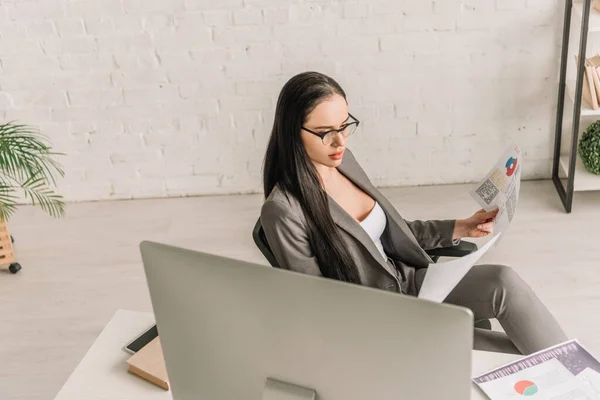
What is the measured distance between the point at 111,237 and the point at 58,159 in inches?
20.6

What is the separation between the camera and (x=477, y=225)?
103 inches

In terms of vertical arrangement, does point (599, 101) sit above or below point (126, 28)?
below

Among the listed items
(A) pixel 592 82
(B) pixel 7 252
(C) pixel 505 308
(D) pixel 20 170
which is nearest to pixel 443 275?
(C) pixel 505 308

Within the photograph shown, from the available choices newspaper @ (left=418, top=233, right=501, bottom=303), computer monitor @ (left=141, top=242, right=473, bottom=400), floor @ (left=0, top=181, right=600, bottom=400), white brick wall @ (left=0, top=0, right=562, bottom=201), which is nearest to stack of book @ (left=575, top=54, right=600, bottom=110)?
white brick wall @ (left=0, top=0, right=562, bottom=201)

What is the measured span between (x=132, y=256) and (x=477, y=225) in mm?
1831

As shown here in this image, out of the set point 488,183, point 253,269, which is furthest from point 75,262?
point 253,269

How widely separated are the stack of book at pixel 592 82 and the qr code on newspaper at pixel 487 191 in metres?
1.32

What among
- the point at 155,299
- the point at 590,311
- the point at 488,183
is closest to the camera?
the point at 155,299

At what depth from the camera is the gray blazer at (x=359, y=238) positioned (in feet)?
7.51

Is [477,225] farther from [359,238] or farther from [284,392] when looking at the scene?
[284,392]

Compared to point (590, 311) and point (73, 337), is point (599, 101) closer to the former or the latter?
point (590, 311)

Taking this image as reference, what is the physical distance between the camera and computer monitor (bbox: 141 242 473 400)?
1351 millimetres

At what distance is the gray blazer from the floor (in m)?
0.90

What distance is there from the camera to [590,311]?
328 cm
